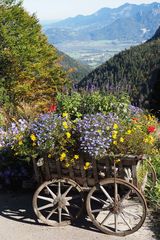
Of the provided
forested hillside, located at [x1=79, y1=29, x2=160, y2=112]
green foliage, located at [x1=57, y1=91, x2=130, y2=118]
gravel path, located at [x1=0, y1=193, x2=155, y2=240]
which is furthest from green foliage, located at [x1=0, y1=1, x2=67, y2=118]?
forested hillside, located at [x1=79, y1=29, x2=160, y2=112]

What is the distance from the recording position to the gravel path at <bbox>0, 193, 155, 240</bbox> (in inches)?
179

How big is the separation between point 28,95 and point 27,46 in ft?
8.74

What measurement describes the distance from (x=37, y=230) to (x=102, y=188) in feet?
3.51

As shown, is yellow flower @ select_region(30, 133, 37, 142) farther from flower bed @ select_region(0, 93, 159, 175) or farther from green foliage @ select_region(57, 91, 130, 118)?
green foliage @ select_region(57, 91, 130, 118)

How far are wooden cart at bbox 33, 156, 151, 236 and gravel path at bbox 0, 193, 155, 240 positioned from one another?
11 cm

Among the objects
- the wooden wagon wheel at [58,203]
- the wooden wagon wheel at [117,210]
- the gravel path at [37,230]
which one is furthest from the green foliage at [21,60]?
the wooden wagon wheel at [117,210]

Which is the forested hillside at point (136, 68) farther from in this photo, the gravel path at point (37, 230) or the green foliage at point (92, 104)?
the gravel path at point (37, 230)

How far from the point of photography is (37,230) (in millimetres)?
4770

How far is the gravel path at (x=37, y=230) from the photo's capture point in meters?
4.54

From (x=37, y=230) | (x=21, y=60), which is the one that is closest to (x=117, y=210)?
(x=37, y=230)

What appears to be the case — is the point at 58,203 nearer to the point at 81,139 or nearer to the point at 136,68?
the point at 81,139

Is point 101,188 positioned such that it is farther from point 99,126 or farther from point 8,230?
point 8,230

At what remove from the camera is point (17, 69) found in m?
19.5

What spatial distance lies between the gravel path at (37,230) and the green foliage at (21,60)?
13.1 meters
